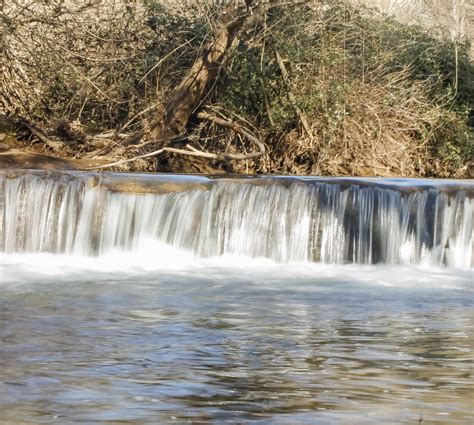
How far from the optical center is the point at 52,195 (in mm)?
13367

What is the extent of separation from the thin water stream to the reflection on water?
0.02 metres

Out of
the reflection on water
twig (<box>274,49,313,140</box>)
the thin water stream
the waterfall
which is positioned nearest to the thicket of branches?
twig (<box>274,49,313,140</box>)

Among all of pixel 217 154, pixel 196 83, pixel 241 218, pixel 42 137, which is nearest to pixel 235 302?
A: pixel 241 218

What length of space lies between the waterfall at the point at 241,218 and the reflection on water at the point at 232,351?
2.16 metres

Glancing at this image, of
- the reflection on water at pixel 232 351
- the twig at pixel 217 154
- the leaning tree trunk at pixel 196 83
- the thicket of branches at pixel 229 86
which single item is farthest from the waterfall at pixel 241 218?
the leaning tree trunk at pixel 196 83

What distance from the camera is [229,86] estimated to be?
19562mm

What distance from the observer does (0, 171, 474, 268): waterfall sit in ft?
42.9

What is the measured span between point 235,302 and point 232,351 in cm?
252

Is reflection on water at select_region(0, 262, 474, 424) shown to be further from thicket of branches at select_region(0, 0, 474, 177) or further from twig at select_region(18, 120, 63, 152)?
thicket of branches at select_region(0, 0, 474, 177)

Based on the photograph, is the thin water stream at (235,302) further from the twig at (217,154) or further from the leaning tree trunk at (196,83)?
the leaning tree trunk at (196,83)

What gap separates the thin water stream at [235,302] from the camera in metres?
5.30

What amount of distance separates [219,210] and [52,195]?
1.94m

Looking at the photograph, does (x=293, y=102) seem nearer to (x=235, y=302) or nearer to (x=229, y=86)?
(x=229, y=86)

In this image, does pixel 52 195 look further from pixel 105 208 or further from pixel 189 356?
pixel 189 356
